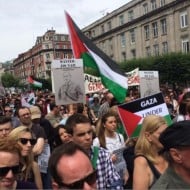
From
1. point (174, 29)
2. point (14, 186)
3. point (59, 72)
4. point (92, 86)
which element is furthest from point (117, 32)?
point (14, 186)

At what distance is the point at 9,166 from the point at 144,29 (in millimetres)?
44577

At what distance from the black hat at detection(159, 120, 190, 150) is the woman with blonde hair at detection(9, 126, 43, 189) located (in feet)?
3.87

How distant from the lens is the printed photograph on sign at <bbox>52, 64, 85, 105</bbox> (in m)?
7.21

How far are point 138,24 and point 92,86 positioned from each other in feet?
103

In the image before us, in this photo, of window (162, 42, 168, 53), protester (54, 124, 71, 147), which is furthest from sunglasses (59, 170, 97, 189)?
window (162, 42, 168, 53)

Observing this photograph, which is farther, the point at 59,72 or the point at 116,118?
the point at 59,72

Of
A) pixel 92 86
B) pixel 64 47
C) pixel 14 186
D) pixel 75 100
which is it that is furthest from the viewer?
pixel 64 47

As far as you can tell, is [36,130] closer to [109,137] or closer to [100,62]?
[109,137]

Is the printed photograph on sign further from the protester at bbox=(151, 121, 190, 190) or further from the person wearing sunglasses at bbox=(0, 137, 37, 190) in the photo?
the protester at bbox=(151, 121, 190, 190)

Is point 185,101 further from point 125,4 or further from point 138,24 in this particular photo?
point 125,4

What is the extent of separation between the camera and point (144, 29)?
1811 inches

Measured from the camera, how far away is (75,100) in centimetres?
725

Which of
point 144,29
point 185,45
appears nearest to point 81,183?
point 185,45

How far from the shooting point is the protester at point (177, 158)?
6.93ft
